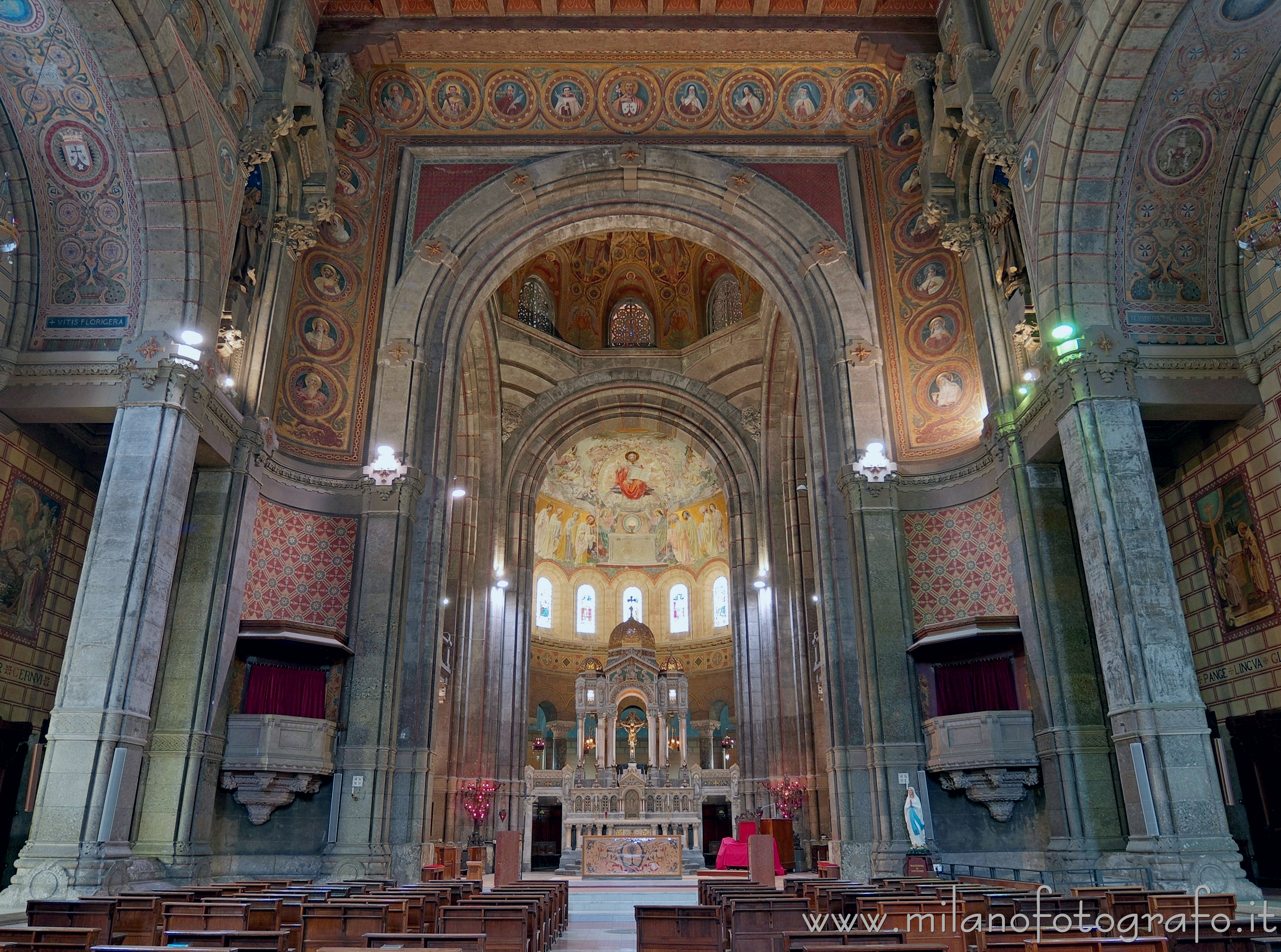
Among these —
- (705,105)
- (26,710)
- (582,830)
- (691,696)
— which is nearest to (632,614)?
(691,696)

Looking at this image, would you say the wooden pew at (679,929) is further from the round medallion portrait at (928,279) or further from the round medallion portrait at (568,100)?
the round medallion portrait at (568,100)

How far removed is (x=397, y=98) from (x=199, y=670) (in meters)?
13.3

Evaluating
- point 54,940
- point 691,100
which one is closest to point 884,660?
point 691,100

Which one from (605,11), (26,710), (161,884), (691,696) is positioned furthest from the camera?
(691,696)

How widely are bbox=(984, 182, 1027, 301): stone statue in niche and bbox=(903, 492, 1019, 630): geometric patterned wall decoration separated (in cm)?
381

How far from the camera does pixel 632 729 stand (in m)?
36.0

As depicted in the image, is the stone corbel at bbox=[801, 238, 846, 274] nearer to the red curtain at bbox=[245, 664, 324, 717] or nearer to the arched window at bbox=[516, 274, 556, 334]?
the arched window at bbox=[516, 274, 556, 334]

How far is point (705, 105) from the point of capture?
70.2 feet

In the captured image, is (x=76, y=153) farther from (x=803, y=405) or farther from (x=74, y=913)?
(x=803, y=405)

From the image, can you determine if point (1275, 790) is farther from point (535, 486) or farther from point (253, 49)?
point (535, 486)

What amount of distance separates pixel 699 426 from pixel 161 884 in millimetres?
22485

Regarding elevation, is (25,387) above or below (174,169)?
below

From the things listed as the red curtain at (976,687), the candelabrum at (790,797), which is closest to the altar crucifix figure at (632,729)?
the candelabrum at (790,797)

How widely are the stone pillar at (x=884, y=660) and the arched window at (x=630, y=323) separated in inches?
641
